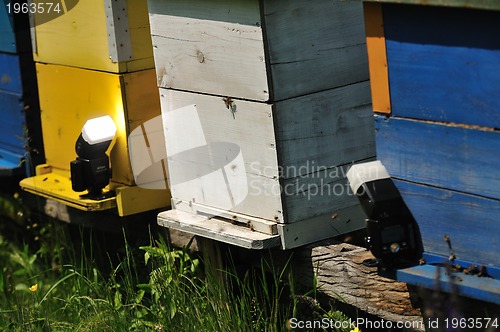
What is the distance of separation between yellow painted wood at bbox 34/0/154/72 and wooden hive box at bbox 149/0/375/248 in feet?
1.00

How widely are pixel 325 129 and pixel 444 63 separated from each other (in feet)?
2.85

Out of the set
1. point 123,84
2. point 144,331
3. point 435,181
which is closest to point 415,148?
point 435,181

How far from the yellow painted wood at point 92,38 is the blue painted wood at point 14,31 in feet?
1.52

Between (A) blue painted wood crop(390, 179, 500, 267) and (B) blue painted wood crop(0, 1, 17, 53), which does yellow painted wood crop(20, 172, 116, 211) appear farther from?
(A) blue painted wood crop(390, 179, 500, 267)

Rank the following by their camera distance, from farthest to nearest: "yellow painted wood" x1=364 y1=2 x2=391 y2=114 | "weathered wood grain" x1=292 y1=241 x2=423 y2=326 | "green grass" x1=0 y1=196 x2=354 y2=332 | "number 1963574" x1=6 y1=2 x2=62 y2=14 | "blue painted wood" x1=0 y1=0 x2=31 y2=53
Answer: "blue painted wood" x1=0 y1=0 x2=31 y2=53
"number 1963574" x1=6 y1=2 x2=62 y2=14
"green grass" x1=0 y1=196 x2=354 y2=332
"weathered wood grain" x1=292 y1=241 x2=423 y2=326
"yellow painted wood" x1=364 y1=2 x2=391 y2=114

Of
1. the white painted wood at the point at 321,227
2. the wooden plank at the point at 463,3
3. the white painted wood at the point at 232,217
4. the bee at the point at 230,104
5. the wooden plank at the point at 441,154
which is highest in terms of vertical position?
the wooden plank at the point at 463,3

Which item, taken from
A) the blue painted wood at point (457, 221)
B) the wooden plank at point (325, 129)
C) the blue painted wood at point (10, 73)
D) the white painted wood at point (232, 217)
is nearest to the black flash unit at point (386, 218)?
the blue painted wood at point (457, 221)

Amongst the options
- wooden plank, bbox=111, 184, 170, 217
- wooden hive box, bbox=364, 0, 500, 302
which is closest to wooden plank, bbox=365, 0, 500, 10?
wooden hive box, bbox=364, 0, 500, 302

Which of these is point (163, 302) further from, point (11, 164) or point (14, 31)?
point (14, 31)

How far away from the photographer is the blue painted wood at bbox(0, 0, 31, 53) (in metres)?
4.77

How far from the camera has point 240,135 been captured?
347cm

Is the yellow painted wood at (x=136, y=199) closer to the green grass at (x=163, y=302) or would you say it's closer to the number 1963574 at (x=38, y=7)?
the green grass at (x=163, y=302)

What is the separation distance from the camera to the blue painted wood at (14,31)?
477cm

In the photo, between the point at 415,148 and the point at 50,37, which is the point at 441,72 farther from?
the point at 50,37
